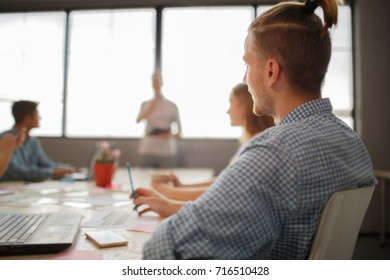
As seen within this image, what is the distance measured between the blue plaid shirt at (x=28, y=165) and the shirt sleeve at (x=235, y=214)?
4.68ft

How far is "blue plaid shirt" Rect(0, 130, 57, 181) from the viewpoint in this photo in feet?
5.71

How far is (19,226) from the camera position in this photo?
2.42ft

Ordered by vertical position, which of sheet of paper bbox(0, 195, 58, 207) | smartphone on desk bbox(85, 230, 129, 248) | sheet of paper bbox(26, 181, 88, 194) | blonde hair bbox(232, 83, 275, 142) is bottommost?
smartphone on desk bbox(85, 230, 129, 248)

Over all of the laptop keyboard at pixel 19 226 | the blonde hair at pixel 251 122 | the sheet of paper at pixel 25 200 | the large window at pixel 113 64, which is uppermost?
the large window at pixel 113 64

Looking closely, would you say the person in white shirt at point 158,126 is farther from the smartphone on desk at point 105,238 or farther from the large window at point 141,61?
the smartphone on desk at point 105,238

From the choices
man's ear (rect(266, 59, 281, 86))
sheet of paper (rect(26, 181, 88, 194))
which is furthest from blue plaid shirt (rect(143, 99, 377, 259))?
sheet of paper (rect(26, 181, 88, 194))

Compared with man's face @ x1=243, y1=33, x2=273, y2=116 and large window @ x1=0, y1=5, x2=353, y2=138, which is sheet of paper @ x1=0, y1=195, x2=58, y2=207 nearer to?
man's face @ x1=243, y1=33, x2=273, y2=116

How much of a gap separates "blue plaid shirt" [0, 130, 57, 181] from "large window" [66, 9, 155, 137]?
1652mm

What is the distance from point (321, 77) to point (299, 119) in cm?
10

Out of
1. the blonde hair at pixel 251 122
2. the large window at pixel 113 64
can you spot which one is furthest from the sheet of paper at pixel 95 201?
the large window at pixel 113 64

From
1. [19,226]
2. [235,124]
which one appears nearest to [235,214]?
[19,226]

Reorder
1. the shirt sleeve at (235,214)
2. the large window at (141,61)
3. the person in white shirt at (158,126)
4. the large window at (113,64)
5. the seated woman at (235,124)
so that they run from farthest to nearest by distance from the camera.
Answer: the large window at (113,64), the large window at (141,61), the person in white shirt at (158,126), the seated woman at (235,124), the shirt sleeve at (235,214)

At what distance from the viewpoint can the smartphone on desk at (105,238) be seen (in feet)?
2.27
